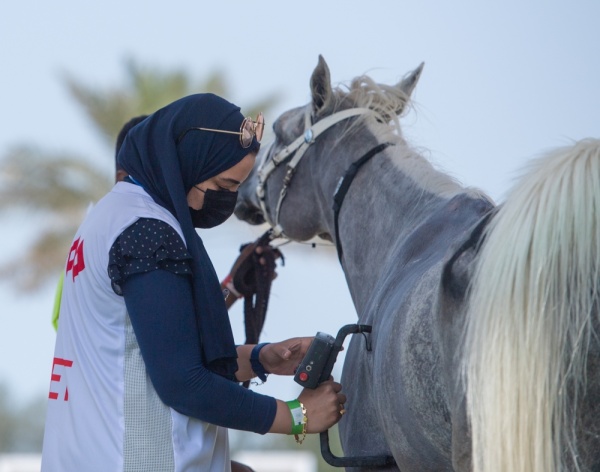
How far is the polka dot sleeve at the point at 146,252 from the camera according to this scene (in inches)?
99.3

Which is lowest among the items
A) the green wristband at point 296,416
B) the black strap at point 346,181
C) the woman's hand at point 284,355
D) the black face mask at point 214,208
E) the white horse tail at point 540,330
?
the green wristband at point 296,416

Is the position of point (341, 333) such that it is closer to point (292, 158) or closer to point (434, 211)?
point (434, 211)

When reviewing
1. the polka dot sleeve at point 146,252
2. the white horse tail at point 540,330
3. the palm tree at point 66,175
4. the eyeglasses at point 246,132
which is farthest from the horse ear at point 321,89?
the palm tree at point 66,175

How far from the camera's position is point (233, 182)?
287 centimetres

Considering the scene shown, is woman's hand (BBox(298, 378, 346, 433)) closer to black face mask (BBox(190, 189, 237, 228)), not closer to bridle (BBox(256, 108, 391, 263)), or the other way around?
black face mask (BBox(190, 189, 237, 228))

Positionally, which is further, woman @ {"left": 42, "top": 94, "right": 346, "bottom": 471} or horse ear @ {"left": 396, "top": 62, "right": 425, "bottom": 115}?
horse ear @ {"left": 396, "top": 62, "right": 425, "bottom": 115}

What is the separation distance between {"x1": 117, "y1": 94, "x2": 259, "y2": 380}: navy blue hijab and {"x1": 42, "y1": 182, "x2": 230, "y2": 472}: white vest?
71mm

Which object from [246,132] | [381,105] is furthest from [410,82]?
[246,132]

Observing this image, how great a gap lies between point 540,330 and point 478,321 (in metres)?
0.14

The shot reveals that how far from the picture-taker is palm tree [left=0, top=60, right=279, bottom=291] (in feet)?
41.9

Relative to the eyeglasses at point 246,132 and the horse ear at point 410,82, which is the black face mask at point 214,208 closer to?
the eyeglasses at point 246,132

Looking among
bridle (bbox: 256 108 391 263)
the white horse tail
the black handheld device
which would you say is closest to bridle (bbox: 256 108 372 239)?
bridle (bbox: 256 108 391 263)

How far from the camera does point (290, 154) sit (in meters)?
4.38

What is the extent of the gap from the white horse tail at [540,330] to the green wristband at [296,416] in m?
0.74
